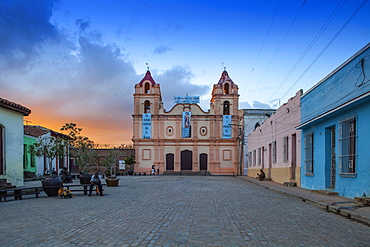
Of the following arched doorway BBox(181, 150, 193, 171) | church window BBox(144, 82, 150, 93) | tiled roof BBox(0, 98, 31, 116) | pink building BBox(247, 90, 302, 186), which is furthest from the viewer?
church window BBox(144, 82, 150, 93)

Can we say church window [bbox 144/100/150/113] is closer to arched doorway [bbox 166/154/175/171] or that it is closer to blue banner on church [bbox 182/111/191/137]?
blue banner on church [bbox 182/111/191/137]

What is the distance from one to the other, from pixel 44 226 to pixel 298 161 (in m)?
15.7

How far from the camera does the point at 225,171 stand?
163 ft

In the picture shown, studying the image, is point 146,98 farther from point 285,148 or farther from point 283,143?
point 285,148

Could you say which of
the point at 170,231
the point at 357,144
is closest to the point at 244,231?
the point at 170,231

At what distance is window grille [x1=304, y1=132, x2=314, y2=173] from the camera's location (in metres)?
17.3

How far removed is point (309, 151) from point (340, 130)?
13.8ft

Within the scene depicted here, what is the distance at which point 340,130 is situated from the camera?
44.6 feet

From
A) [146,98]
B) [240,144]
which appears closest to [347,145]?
[240,144]

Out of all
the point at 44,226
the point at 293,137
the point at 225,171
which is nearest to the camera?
the point at 44,226

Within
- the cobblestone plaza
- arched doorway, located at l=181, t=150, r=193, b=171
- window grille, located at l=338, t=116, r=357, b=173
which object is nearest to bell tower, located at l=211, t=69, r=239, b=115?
arched doorway, located at l=181, t=150, r=193, b=171

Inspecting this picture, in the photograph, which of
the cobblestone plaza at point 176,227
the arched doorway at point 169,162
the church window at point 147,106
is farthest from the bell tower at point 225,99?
the cobblestone plaza at point 176,227

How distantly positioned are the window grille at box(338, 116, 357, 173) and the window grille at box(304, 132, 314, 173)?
369 cm

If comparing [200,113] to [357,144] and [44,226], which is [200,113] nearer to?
[357,144]
